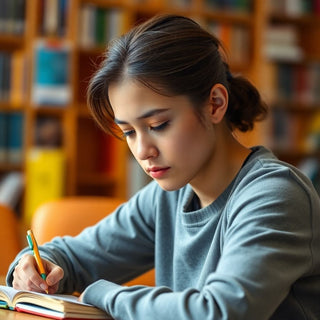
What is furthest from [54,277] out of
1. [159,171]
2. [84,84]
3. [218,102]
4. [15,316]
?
[84,84]

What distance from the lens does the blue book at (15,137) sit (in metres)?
4.16

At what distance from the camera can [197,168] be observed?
133 cm

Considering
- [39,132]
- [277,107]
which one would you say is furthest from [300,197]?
[277,107]

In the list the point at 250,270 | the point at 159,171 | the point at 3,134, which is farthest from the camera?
the point at 3,134

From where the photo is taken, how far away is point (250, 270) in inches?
41.9

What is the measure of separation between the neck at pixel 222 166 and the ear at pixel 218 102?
0.25 ft

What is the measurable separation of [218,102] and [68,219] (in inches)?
32.2

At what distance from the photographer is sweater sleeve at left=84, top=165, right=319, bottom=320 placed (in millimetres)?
1048

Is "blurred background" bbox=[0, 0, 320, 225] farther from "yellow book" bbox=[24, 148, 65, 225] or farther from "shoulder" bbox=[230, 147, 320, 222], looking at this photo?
"shoulder" bbox=[230, 147, 320, 222]

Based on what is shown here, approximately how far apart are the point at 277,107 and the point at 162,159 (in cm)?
366

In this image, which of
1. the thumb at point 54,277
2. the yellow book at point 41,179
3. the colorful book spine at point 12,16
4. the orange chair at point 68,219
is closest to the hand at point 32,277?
the thumb at point 54,277

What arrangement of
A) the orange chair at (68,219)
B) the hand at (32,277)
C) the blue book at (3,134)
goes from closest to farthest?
the hand at (32,277) → the orange chair at (68,219) → the blue book at (3,134)

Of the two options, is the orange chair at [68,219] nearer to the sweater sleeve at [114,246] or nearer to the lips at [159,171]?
the sweater sleeve at [114,246]

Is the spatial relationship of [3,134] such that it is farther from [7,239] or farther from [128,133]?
[128,133]
